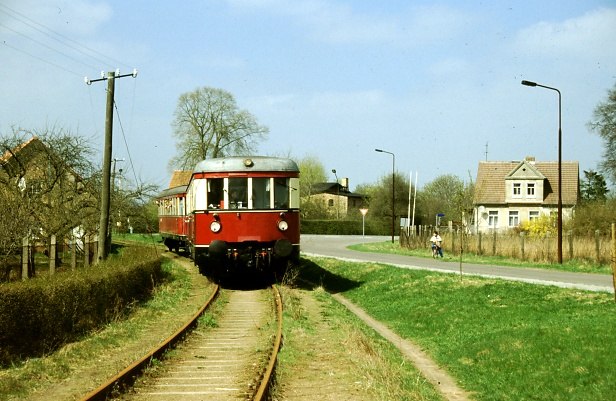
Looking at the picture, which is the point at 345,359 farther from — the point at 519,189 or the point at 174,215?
the point at 519,189

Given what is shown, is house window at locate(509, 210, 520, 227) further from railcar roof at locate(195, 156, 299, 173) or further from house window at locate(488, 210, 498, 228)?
railcar roof at locate(195, 156, 299, 173)

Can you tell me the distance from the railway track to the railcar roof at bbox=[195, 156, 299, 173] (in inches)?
191

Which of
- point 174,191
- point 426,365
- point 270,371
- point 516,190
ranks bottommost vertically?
point 426,365

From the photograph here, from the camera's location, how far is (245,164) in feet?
65.6

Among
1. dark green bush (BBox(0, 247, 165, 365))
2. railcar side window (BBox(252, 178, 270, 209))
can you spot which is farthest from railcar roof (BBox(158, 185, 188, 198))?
dark green bush (BBox(0, 247, 165, 365))

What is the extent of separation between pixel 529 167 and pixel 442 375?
59.7 meters

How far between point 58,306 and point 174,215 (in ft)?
64.1

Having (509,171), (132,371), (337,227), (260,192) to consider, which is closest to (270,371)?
(132,371)

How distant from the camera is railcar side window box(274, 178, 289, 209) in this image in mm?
20078

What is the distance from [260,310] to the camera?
1725cm

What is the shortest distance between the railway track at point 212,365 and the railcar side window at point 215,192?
434cm

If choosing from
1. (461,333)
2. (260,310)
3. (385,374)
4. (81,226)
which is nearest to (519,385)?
(385,374)

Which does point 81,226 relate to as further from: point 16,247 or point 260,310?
point 260,310

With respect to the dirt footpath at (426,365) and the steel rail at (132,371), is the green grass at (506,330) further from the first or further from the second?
the steel rail at (132,371)
